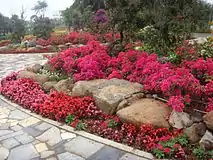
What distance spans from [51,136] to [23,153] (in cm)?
57

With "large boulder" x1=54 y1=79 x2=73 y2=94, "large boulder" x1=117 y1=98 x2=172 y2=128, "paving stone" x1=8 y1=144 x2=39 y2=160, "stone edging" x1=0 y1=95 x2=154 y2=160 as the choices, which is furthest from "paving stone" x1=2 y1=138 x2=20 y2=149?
"large boulder" x1=54 y1=79 x2=73 y2=94

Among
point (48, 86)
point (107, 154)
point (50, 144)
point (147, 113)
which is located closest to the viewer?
point (107, 154)

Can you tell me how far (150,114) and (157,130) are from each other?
34cm

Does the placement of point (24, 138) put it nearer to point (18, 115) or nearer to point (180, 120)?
point (18, 115)

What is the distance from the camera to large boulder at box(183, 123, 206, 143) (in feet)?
11.8

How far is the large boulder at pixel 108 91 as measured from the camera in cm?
456

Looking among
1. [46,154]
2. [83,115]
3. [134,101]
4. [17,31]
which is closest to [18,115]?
[83,115]

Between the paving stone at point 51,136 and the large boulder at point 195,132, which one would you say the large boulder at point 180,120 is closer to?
the large boulder at point 195,132

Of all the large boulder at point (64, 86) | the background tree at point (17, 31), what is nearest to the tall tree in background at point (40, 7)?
the background tree at point (17, 31)

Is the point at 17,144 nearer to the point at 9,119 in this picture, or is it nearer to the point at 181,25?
the point at 9,119

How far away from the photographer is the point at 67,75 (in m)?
6.90

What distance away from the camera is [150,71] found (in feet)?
17.1

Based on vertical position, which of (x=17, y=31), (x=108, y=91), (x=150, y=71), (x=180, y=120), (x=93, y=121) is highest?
(x=17, y=31)

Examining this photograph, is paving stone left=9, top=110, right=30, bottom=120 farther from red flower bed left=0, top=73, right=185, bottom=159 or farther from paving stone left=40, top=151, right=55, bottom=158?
paving stone left=40, top=151, right=55, bottom=158
